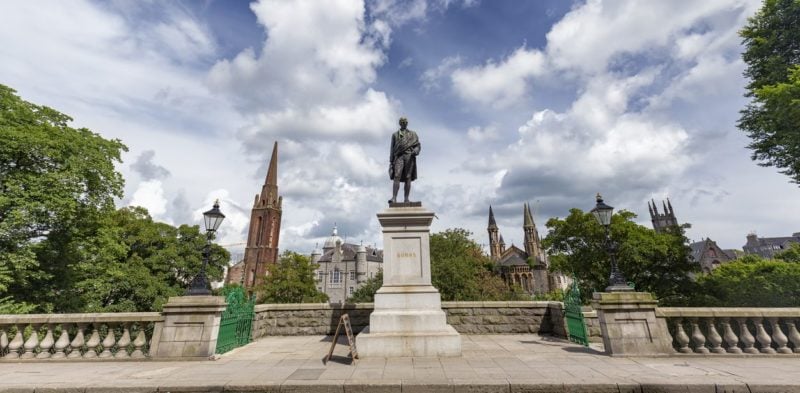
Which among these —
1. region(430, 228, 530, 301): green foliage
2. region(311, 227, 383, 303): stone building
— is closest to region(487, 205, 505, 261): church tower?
region(311, 227, 383, 303): stone building

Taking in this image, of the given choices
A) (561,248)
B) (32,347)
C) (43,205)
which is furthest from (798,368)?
(43,205)

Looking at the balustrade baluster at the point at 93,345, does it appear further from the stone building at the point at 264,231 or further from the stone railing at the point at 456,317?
the stone building at the point at 264,231

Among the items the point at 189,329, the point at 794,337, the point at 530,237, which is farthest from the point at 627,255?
the point at 530,237

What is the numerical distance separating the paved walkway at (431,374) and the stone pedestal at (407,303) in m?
0.40

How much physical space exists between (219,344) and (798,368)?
10.8 meters

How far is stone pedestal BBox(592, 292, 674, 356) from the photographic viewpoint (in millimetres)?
6734

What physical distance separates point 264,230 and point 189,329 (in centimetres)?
7858

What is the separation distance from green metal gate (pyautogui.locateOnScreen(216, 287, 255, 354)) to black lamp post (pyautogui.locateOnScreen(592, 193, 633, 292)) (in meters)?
8.83

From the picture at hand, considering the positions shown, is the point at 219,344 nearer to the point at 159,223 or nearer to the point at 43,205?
the point at 43,205

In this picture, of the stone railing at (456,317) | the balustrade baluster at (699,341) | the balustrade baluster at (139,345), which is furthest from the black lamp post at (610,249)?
the balustrade baluster at (139,345)

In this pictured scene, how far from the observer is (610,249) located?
802cm

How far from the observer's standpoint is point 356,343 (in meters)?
6.84

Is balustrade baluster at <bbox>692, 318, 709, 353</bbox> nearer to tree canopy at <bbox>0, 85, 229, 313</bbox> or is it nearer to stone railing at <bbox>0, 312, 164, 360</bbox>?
stone railing at <bbox>0, 312, 164, 360</bbox>

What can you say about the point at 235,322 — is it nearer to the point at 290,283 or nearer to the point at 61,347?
the point at 61,347
